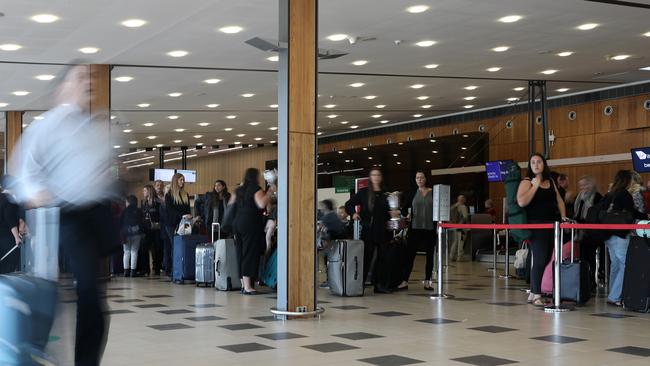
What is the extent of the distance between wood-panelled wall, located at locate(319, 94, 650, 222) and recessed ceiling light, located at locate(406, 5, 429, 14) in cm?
814

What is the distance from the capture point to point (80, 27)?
10414mm

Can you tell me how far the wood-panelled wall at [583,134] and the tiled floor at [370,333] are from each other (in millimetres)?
8690

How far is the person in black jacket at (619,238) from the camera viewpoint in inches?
322

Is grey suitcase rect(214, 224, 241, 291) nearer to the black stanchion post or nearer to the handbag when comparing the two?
the handbag

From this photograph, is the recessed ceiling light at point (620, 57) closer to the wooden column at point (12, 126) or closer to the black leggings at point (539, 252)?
the black leggings at point (539, 252)

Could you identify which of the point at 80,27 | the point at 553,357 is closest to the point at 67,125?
the point at 553,357

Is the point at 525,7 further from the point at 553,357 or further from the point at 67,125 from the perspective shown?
the point at 67,125

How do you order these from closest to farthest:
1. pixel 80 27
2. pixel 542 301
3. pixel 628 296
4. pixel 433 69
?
pixel 628 296 < pixel 542 301 < pixel 80 27 < pixel 433 69

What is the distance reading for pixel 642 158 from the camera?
1534 cm

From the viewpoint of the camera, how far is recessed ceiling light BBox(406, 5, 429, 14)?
31.8ft

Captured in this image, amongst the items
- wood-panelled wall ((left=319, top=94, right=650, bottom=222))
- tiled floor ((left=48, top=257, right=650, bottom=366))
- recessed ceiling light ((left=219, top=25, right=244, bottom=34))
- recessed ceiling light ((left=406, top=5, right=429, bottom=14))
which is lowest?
tiled floor ((left=48, top=257, right=650, bottom=366))

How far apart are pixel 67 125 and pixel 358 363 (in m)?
2.26

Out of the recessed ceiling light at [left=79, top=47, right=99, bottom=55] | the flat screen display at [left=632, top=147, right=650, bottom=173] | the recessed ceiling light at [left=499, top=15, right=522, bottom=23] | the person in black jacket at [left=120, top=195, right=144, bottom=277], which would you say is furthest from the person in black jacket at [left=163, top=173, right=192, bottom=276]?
the flat screen display at [left=632, top=147, right=650, bottom=173]

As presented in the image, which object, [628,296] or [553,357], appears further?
[628,296]
